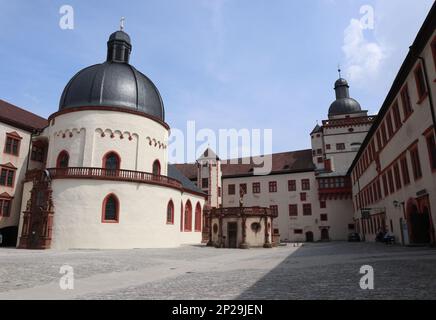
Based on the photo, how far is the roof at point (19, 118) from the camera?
112 ft

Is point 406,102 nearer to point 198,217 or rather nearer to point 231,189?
point 198,217

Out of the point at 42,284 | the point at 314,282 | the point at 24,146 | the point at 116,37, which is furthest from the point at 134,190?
the point at 314,282

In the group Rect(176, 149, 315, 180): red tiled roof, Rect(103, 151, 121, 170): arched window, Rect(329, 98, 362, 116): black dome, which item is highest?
Rect(329, 98, 362, 116): black dome

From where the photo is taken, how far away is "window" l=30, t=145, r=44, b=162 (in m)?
36.3

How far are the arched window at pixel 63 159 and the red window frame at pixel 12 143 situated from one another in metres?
5.27

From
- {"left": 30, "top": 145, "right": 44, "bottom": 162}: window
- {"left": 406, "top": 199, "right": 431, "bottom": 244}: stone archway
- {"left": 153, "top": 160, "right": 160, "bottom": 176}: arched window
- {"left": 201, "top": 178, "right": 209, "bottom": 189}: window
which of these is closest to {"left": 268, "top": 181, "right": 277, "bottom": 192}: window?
{"left": 201, "top": 178, "right": 209, "bottom": 189}: window

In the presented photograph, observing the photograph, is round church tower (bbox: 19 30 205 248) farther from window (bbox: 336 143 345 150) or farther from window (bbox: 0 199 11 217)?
window (bbox: 336 143 345 150)

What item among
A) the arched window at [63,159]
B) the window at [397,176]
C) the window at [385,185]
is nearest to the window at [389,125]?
the window at [397,176]

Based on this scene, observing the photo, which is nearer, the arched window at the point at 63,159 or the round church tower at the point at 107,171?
the round church tower at the point at 107,171

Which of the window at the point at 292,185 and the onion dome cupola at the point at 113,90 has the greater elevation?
the onion dome cupola at the point at 113,90

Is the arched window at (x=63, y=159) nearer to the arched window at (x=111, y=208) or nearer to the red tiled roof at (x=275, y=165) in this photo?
the arched window at (x=111, y=208)

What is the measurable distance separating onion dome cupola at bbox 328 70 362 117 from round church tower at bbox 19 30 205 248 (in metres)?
37.6

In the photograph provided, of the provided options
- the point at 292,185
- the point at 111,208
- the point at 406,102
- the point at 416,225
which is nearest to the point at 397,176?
the point at 416,225

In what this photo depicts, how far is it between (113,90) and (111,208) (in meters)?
12.1
